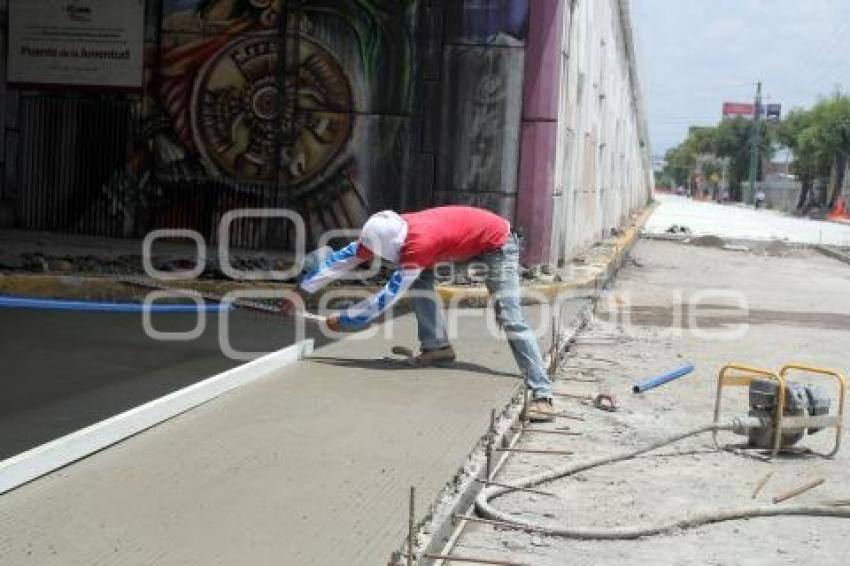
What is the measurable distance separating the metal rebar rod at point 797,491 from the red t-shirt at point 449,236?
8.89ft

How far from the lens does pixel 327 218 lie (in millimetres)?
13992

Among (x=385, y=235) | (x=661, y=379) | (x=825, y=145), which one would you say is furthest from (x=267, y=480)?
(x=825, y=145)

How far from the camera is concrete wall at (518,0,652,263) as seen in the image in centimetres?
1330

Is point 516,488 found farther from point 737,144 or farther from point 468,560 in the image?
point 737,144

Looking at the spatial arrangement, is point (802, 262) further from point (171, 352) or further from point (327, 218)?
point (171, 352)

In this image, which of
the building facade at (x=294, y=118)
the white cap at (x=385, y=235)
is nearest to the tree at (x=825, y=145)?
the building facade at (x=294, y=118)

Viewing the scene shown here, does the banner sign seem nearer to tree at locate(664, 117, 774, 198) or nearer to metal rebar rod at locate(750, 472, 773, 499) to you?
tree at locate(664, 117, 774, 198)

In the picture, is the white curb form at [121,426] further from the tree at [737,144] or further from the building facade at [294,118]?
the tree at [737,144]

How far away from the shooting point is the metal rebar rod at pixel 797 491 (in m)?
5.52

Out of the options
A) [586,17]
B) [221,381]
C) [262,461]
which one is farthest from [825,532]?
[586,17]

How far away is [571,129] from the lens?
15.6m

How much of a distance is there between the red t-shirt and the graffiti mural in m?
6.31

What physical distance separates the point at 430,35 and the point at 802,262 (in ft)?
48.2

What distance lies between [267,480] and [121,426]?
0.98m
